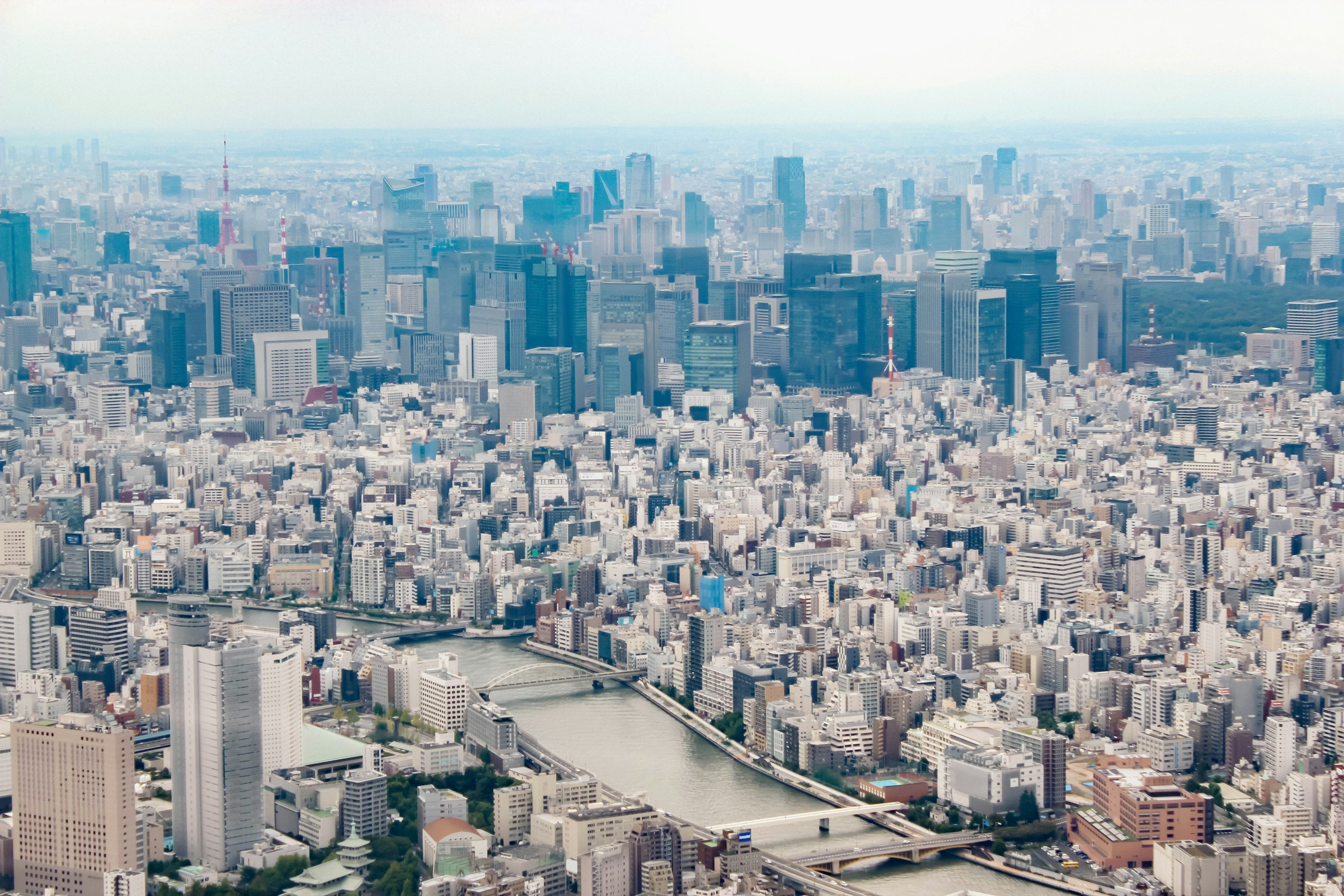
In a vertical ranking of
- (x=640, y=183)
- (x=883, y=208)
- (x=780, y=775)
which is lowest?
(x=780, y=775)

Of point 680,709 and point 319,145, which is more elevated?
point 319,145

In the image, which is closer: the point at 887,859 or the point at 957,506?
the point at 887,859

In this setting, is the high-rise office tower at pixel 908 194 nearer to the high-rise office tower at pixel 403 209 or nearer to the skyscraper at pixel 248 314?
the high-rise office tower at pixel 403 209

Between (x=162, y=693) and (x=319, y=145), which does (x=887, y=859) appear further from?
(x=319, y=145)

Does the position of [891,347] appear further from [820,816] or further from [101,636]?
[820,816]

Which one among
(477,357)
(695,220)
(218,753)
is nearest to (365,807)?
(218,753)

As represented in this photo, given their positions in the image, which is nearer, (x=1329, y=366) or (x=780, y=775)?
(x=780, y=775)

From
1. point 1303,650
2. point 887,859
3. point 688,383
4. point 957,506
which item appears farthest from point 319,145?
point 887,859
